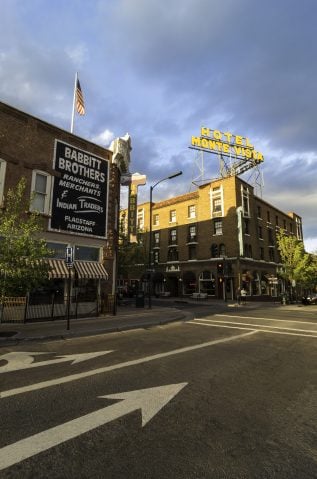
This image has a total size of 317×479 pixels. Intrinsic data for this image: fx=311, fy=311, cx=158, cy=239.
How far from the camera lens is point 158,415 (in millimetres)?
4453

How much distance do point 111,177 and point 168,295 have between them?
29482 mm

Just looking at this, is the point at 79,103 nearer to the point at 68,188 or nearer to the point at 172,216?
the point at 68,188

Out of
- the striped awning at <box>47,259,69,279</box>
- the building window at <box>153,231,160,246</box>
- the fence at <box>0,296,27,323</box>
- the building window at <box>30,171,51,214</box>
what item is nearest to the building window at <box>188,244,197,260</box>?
the building window at <box>153,231,160,246</box>

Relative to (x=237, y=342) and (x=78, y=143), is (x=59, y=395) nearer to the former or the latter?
(x=237, y=342)

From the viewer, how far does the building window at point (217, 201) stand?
44.0 meters

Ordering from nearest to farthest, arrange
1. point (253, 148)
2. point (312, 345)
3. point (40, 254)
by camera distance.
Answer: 1. point (312, 345)
2. point (40, 254)
3. point (253, 148)

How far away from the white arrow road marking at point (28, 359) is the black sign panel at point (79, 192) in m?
9.77

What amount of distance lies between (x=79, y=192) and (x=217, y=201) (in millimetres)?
29236

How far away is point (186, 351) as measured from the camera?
29.3ft

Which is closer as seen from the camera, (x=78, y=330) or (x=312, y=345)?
(x=312, y=345)

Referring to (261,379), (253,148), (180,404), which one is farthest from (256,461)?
(253,148)

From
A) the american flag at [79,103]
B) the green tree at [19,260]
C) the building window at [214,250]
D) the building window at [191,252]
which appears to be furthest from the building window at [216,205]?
the green tree at [19,260]

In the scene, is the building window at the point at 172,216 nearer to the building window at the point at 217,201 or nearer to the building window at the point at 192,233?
the building window at the point at 192,233

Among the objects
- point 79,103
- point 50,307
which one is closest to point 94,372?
point 50,307
